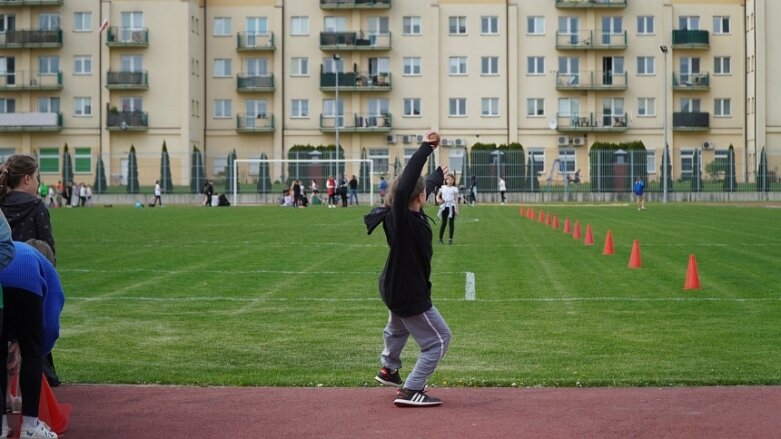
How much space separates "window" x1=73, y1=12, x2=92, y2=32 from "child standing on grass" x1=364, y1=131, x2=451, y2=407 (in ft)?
249

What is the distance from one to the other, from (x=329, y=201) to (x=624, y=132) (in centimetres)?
2747

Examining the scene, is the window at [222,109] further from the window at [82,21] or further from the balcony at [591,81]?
the balcony at [591,81]

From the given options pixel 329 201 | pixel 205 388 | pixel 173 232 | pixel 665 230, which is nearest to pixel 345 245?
pixel 173 232

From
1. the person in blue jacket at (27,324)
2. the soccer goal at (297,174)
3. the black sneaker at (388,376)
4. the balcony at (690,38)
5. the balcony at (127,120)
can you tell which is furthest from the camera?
the balcony at (690,38)

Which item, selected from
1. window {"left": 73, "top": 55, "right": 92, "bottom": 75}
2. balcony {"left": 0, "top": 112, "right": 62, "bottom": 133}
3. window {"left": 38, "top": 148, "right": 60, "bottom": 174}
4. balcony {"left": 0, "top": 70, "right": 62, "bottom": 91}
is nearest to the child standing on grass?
balcony {"left": 0, "top": 112, "right": 62, "bottom": 133}

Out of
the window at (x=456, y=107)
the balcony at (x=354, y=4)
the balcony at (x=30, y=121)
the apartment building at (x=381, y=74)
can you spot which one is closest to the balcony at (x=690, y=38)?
the apartment building at (x=381, y=74)

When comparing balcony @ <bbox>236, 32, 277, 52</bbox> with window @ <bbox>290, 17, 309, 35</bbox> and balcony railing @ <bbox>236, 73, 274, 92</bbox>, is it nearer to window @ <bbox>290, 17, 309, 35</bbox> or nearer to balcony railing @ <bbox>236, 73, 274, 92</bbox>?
window @ <bbox>290, 17, 309, 35</bbox>

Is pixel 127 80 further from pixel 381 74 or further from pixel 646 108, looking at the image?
pixel 646 108

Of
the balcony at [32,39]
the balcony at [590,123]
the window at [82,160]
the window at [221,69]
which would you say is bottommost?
the window at [82,160]

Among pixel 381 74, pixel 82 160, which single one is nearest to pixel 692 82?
pixel 381 74

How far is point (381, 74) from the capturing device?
272 feet

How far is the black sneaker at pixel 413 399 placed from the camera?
904cm

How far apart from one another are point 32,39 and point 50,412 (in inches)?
3024

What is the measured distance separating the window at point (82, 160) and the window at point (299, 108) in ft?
45.8
